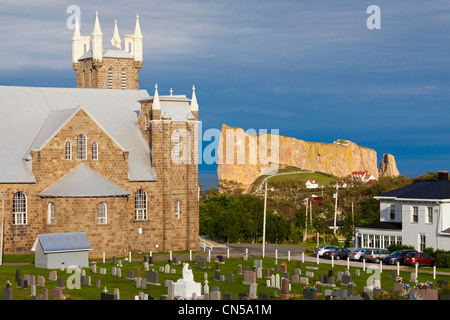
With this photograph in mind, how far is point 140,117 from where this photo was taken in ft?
249

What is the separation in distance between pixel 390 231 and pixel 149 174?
2160cm

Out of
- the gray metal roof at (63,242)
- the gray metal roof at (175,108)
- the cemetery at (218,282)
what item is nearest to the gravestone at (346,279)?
the cemetery at (218,282)

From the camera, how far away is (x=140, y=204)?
7312cm

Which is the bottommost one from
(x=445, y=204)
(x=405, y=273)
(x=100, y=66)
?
(x=405, y=273)

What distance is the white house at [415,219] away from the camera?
68.4 metres

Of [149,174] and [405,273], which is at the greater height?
[149,174]

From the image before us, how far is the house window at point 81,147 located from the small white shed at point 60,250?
10.5 meters

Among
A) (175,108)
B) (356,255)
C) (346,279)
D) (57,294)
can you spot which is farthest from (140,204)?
(57,294)

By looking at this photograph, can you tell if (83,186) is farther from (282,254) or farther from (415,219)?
(415,219)

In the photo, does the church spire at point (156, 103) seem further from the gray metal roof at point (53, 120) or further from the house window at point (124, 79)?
the house window at point (124, 79)

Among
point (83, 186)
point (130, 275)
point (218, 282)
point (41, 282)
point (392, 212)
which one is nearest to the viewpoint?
point (41, 282)

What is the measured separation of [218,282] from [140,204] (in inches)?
892
